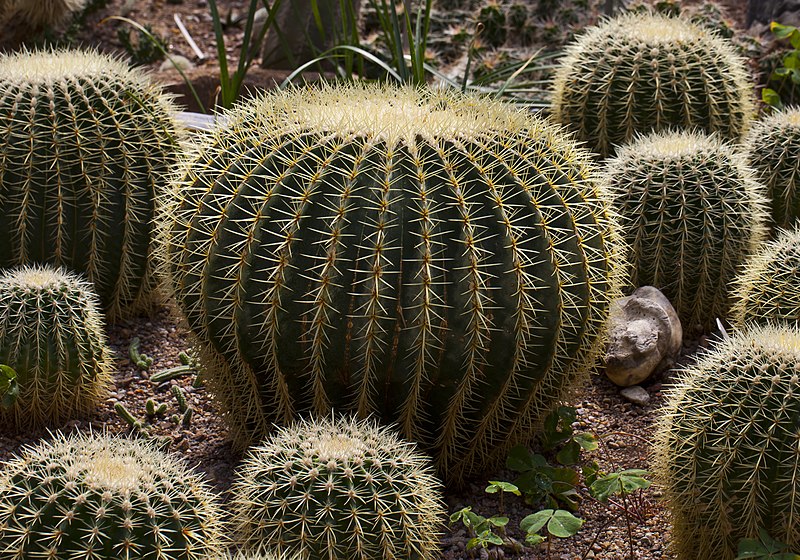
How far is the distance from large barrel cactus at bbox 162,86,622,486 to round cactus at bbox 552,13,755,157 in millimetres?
1844

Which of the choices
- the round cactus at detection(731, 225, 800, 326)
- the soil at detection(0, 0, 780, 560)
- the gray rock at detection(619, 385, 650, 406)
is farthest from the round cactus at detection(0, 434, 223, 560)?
the round cactus at detection(731, 225, 800, 326)

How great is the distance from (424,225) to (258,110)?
0.81 metres

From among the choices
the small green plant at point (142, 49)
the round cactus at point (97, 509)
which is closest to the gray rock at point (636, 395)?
the round cactus at point (97, 509)

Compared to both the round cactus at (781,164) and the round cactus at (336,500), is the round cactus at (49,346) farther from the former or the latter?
the round cactus at (781,164)

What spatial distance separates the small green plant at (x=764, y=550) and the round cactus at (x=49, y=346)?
95.1 inches

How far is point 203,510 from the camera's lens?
2.73 m

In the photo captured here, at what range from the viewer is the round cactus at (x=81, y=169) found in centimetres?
431

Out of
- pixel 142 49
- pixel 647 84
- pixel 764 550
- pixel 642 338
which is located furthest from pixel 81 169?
pixel 142 49

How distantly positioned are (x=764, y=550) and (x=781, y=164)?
105 inches

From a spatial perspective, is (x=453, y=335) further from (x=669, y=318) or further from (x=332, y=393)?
(x=669, y=318)

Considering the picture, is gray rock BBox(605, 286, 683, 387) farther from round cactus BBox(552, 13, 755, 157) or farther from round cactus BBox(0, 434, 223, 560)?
round cactus BBox(0, 434, 223, 560)

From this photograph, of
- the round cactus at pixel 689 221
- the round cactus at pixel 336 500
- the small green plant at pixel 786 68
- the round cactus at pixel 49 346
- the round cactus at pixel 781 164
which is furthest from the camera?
the small green plant at pixel 786 68

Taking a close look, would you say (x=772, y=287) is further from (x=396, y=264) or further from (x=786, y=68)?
(x=786, y=68)

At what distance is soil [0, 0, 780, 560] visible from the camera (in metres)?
3.36
